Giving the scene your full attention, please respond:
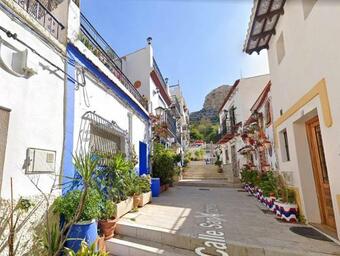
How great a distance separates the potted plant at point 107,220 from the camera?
4.64 meters

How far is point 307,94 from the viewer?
4.80 m

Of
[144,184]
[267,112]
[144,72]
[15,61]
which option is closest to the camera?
[15,61]

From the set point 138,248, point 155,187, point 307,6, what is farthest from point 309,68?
point 155,187

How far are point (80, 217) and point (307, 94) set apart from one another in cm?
595

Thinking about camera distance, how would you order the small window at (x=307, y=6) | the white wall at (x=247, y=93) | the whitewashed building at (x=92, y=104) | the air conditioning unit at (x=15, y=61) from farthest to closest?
the white wall at (x=247, y=93) < the whitewashed building at (x=92, y=104) < the small window at (x=307, y=6) < the air conditioning unit at (x=15, y=61)

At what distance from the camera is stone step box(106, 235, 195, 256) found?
13.1 ft

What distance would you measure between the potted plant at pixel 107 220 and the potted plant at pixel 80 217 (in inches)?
10.3

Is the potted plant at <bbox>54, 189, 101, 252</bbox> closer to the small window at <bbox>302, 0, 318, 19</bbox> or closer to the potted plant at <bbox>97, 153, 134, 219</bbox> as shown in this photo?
the potted plant at <bbox>97, 153, 134, 219</bbox>

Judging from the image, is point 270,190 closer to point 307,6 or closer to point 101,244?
point 307,6

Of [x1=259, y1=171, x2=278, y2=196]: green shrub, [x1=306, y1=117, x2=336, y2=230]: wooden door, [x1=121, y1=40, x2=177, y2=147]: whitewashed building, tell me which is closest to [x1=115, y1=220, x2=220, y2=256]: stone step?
[x1=306, y1=117, x2=336, y2=230]: wooden door

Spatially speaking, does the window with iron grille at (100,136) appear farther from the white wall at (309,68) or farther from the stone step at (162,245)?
the white wall at (309,68)

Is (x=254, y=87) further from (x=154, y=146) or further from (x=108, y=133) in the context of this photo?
(x=108, y=133)

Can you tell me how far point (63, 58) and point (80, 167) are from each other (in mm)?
2621

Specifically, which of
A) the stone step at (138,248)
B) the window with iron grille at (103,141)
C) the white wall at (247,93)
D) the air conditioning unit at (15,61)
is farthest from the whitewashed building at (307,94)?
the white wall at (247,93)
